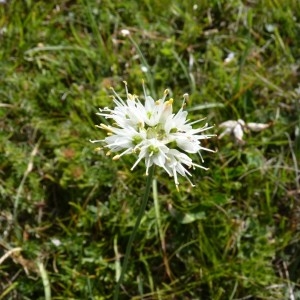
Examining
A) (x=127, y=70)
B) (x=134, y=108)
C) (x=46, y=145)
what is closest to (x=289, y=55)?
(x=127, y=70)

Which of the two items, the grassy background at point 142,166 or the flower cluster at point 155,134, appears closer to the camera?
the flower cluster at point 155,134

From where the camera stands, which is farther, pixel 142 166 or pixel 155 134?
pixel 142 166

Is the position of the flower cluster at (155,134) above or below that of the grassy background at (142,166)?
above

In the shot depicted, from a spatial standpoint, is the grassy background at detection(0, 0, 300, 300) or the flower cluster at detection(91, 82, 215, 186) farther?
the grassy background at detection(0, 0, 300, 300)

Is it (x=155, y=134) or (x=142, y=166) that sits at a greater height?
(x=155, y=134)

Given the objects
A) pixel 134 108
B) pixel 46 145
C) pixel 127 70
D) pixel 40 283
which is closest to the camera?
pixel 134 108

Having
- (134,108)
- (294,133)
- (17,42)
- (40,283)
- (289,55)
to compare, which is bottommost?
(40,283)

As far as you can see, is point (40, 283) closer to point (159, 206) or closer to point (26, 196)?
point (26, 196)

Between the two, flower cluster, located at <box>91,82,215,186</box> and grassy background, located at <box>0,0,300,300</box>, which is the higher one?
flower cluster, located at <box>91,82,215,186</box>
